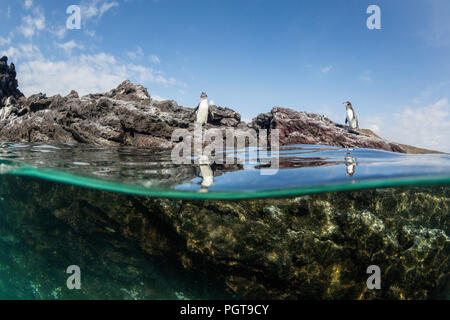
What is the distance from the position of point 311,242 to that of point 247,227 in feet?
4.82

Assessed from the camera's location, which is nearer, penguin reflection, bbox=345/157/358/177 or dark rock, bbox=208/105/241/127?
penguin reflection, bbox=345/157/358/177

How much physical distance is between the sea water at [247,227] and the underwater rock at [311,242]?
0.9 inches

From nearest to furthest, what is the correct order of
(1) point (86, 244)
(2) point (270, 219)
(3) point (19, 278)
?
(2) point (270, 219), (1) point (86, 244), (3) point (19, 278)

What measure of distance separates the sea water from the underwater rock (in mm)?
24

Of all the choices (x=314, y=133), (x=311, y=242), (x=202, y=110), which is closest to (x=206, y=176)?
(x=311, y=242)

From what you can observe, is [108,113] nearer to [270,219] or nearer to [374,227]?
[270,219]

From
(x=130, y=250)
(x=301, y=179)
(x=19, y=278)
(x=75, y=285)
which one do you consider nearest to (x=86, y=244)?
(x=75, y=285)

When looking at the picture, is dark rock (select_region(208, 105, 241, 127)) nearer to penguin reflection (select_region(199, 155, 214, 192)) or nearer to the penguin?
the penguin

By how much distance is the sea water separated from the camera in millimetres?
5133

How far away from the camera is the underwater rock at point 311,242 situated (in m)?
5.08

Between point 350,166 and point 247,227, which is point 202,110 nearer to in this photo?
point 350,166

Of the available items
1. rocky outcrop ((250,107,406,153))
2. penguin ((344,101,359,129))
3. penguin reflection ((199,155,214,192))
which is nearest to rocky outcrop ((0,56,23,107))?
rocky outcrop ((250,107,406,153))

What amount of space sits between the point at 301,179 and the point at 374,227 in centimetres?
194
